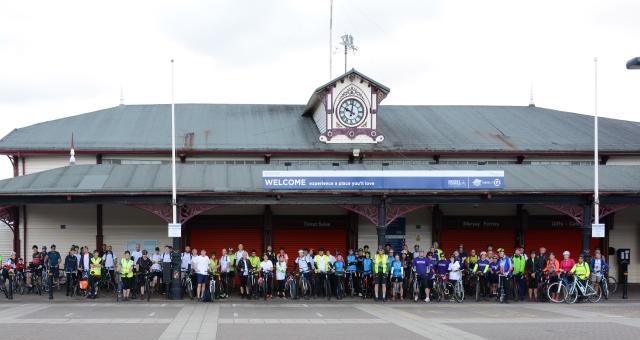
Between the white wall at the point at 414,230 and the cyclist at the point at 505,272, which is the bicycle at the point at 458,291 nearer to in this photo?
the cyclist at the point at 505,272

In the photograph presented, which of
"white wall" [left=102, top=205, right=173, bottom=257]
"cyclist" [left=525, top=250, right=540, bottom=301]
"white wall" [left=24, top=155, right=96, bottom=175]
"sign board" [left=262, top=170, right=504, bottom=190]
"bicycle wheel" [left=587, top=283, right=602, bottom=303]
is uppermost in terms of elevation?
"white wall" [left=24, top=155, right=96, bottom=175]

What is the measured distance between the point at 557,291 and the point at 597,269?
4.96ft

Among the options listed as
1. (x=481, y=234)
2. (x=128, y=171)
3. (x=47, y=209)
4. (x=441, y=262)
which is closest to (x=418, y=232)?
(x=481, y=234)

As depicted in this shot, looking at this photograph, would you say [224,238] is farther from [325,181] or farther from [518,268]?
[518,268]

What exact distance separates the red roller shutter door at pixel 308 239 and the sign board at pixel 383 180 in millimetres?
5134

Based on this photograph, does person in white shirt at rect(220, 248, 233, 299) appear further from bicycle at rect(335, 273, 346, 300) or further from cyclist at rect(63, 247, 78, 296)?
cyclist at rect(63, 247, 78, 296)

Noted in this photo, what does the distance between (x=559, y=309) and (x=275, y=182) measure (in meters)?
9.10

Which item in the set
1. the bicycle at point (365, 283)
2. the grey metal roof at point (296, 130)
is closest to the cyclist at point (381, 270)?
the bicycle at point (365, 283)

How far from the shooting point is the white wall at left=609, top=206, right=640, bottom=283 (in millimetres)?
29219

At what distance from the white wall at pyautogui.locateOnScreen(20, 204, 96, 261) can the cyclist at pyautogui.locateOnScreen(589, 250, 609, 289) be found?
17338mm

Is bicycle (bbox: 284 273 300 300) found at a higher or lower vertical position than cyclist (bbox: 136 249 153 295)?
lower

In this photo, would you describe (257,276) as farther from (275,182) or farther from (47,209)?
(47,209)

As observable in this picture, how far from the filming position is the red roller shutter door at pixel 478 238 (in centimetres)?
2839

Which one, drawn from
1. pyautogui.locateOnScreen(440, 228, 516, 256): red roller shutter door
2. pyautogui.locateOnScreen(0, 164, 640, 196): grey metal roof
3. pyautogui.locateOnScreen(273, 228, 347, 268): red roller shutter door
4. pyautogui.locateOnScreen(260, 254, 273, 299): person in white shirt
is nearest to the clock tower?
pyautogui.locateOnScreen(0, 164, 640, 196): grey metal roof
